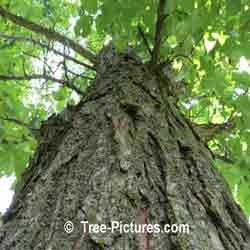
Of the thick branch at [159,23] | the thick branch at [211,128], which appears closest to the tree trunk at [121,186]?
the thick branch at [159,23]

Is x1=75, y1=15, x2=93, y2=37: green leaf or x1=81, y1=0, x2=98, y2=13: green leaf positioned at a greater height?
x1=75, y1=15, x2=93, y2=37: green leaf

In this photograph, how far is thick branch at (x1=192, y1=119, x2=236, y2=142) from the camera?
7.25 ft

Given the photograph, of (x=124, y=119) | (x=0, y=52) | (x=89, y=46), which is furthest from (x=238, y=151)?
(x=89, y=46)

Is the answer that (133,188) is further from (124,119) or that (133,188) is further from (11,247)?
(124,119)

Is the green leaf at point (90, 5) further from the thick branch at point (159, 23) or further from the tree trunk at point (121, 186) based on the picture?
the tree trunk at point (121, 186)

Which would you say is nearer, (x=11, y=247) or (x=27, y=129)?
(x=11, y=247)

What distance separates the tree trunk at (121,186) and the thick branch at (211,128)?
553mm

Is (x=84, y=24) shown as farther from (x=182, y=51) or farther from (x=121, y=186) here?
(x=121, y=186)

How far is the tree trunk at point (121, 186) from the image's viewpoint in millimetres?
845

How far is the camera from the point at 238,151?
2.29 metres

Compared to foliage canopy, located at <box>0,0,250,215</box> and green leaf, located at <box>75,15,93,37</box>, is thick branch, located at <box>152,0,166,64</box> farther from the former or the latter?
green leaf, located at <box>75,15,93,37</box>

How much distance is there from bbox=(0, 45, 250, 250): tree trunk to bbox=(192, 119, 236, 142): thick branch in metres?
0.55

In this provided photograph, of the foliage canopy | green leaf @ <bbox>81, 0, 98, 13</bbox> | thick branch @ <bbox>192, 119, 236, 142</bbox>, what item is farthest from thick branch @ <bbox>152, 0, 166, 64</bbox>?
thick branch @ <bbox>192, 119, 236, 142</bbox>

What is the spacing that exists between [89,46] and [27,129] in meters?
2.51
